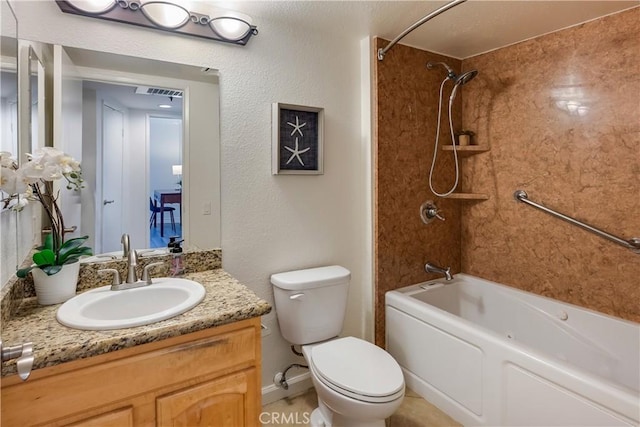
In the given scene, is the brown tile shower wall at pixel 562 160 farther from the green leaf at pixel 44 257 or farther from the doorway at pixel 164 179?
the green leaf at pixel 44 257

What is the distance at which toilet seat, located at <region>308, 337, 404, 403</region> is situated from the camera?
A: 1.40 m

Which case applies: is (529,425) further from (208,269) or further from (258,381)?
(208,269)

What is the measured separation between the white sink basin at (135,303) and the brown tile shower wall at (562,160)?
2045 millimetres

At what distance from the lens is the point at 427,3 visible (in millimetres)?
1722

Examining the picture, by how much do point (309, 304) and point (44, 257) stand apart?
1.15m

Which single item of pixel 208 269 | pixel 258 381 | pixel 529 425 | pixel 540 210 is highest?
pixel 540 210

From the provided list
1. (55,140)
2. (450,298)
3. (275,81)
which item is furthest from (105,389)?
(450,298)

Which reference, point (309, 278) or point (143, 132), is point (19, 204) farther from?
point (309, 278)

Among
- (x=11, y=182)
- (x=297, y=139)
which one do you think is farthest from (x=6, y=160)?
(x=297, y=139)

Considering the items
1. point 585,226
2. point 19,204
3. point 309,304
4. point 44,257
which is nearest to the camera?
point 19,204

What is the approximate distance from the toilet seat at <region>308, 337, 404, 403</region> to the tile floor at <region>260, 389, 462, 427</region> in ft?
1.41

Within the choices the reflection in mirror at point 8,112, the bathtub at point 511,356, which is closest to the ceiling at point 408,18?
the reflection in mirror at point 8,112

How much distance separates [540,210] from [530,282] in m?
0.48

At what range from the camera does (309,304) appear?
1.78m
